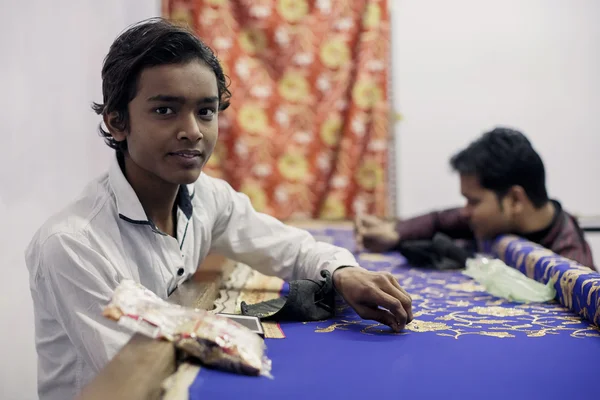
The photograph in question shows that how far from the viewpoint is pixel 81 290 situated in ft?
3.63

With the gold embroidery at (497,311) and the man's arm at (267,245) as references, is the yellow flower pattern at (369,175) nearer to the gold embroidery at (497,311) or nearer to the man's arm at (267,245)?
the man's arm at (267,245)

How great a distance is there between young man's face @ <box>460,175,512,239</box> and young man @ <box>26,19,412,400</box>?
895 millimetres

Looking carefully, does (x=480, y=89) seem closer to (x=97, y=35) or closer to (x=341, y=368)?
(x=97, y=35)

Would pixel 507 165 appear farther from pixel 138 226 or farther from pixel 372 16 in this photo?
pixel 372 16

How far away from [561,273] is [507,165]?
0.71 metres

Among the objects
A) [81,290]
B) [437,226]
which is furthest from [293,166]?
[81,290]

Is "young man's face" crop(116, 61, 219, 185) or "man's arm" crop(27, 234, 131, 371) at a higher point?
"young man's face" crop(116, 61, 219, 185)

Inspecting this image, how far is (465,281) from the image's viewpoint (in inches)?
73.9

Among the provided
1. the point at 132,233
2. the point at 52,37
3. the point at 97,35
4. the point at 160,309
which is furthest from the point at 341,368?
Result: the point at 97,35

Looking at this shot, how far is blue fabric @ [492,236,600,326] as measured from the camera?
136 cm

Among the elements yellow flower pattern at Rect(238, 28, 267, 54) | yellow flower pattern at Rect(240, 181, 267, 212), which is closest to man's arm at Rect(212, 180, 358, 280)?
yellow flower pattern at Rect(240, 181, 267, 212)

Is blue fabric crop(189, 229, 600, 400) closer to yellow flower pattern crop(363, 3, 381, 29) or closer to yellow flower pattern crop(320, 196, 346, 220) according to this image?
yellow flower pattern crop(320, 196, 346, 220)

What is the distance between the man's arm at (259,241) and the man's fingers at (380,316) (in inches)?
12.6

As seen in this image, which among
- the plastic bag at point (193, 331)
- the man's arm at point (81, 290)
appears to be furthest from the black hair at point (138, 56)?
the plastic bag at point (193, 331)
